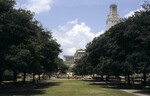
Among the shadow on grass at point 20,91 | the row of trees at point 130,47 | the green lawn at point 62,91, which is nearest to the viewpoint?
the green lawn at point 62,91

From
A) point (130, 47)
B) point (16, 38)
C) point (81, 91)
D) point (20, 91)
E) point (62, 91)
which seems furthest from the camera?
point (130, 47)

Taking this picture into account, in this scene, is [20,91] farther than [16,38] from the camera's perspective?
Yes

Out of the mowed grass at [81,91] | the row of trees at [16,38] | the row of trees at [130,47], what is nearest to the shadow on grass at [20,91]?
the mowed grass at [81,91]

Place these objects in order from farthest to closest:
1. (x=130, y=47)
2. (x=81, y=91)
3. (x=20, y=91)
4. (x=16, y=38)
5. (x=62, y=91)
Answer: (x=130, y=47), (x=81, y=91), (x=20, y=91), (x=62, y=91), (x=16, y=38)

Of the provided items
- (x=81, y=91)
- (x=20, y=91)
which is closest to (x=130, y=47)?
(x=81, y=91)

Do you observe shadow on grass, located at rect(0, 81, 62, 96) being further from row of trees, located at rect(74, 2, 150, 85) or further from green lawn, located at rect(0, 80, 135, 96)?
row of trees, located at rect(74, 2, 150, 85)

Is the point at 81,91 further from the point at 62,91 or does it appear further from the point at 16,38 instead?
the point at 16,38

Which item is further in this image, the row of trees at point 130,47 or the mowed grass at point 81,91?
the row of trees at point 130,47

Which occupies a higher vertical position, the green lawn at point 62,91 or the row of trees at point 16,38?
the row of trees at point 16,38

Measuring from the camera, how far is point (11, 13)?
50562 mm

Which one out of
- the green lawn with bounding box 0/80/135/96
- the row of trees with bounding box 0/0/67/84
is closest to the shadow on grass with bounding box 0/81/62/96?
the green lawn with bounding box 0/80/135/96

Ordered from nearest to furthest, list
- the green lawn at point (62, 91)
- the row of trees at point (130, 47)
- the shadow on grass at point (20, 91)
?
the green lawn at point (62, 91), the shadow on grass at point (20, 91), the row of trees at point (130, 47)

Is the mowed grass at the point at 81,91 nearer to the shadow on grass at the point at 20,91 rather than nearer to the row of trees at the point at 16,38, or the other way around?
the shadow on grass at the point at 20,91

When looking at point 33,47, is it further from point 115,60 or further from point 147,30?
point 115,60
